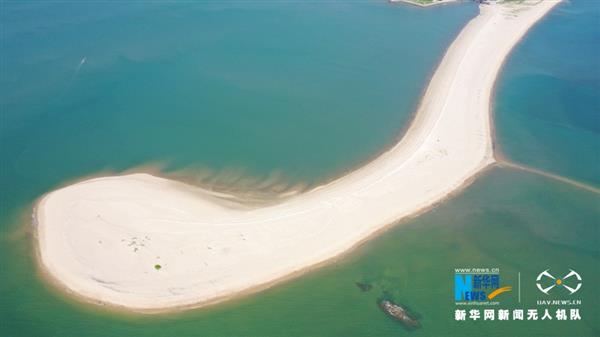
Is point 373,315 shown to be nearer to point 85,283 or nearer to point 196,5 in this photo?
point 85,283

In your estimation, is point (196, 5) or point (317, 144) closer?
point (317, 144)

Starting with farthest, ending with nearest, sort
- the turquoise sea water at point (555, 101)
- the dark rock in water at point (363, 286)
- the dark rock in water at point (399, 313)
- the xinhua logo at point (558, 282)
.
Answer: the turquoise sea water at point (555, 101), the xinhua logo at point (558, 282), the dark rock in water at point (363, 286), the dark rock in water at point (399, 313)

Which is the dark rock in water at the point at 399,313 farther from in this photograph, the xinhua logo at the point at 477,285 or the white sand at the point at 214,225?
the white sand at the point at 214,225

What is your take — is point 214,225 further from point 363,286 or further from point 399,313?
point 399,313

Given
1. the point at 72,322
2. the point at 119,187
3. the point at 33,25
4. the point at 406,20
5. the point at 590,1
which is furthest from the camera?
the point at 590,1

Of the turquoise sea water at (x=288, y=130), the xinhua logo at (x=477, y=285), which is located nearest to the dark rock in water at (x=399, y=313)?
the turquoise sea water at (x=288, y=130)

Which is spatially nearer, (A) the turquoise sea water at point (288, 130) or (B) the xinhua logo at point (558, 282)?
(A) the turquoise sea water at point (288, 130)

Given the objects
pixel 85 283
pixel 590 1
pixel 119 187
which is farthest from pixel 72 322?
pixel 590 1
